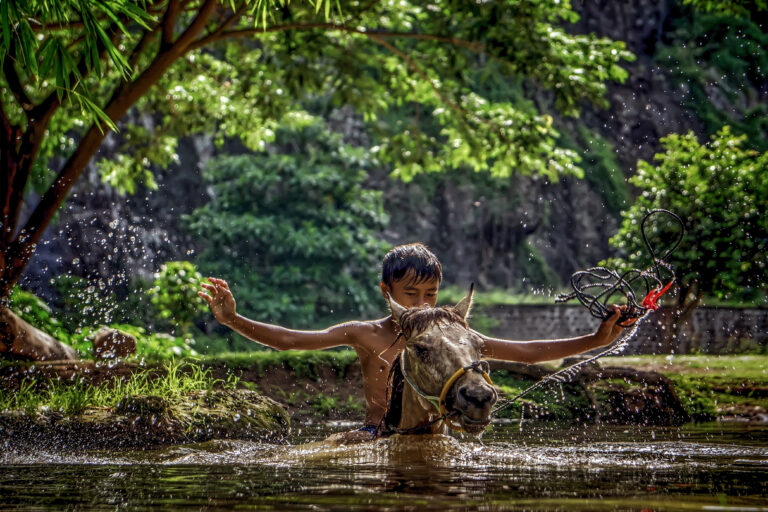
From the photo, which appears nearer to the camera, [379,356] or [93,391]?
[379,356]

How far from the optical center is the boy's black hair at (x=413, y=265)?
5344 millimetres

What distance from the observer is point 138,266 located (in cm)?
2830

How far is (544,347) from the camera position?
5.84 m

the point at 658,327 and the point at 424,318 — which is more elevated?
the point at 658,327

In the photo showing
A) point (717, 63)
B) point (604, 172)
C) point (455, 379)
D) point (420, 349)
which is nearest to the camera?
point (455, 379)

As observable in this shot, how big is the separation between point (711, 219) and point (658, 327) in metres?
9.01

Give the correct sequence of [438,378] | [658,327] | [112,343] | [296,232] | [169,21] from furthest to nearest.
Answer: [296,232]
[658,327]
[112,343]
[169,21]
[438,378]

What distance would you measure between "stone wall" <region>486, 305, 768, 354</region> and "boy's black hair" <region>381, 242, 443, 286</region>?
16.6 metres

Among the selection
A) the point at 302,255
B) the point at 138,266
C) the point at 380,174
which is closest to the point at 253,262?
the point at 302,255

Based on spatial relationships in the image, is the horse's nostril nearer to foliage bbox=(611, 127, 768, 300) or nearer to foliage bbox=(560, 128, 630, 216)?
foliage bbox=(611, 127, 768, 300)

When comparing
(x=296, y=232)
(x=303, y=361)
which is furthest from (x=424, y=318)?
(x=296, y=232)

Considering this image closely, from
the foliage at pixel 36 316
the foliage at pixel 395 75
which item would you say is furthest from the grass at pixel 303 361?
the foliage at pixel 395 75

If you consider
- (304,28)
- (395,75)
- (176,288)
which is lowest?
(176,288)

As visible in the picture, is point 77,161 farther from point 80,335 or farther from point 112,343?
point 80,335
